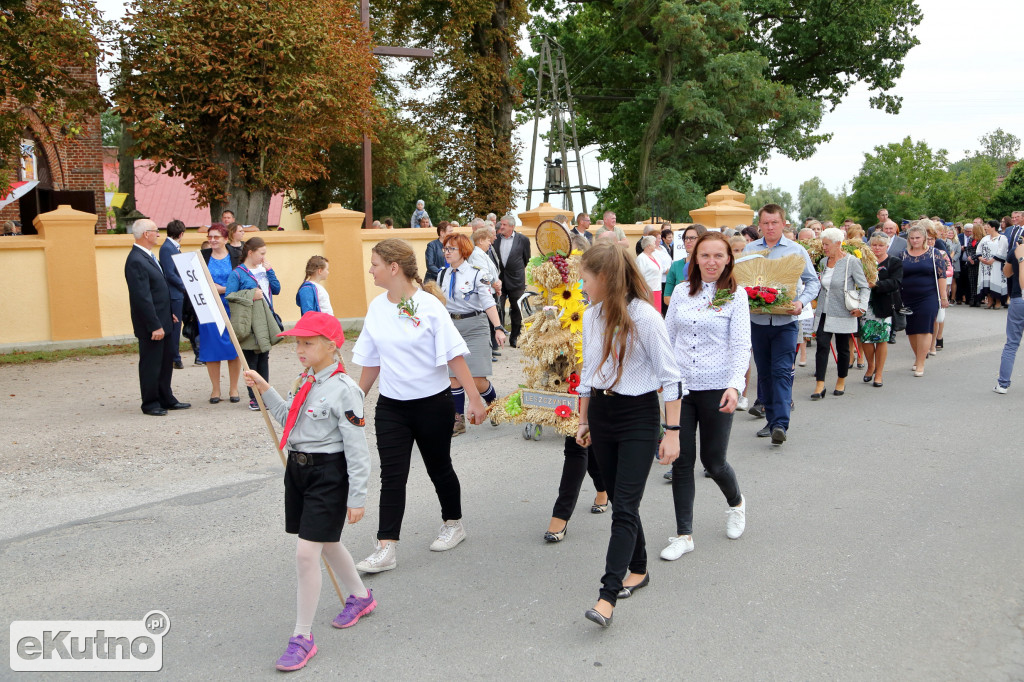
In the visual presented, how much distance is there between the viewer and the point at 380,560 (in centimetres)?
493

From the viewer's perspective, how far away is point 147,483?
691 cm

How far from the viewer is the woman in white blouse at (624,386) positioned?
4.14m

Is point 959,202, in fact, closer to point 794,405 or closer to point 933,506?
point 794,405

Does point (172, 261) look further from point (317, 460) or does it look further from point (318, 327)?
point (317, 460)

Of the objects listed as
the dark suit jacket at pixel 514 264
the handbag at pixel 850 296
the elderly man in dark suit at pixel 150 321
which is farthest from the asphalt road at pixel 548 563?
the dark suit jacket at pixel 514 264

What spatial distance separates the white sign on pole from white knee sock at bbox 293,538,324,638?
47.1 inches

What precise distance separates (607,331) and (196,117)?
1241 cm

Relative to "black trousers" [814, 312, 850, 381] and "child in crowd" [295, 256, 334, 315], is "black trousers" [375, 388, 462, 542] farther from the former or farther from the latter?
"black trousers" [814, 312, 850, 381]

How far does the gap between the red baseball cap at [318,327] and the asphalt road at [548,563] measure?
57.9 inches

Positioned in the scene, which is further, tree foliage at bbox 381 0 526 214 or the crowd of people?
tree foliage at bbox 381 0 526 214

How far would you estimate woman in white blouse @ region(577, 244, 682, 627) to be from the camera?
4.14 metres

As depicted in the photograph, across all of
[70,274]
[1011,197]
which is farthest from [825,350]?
[1011,197]

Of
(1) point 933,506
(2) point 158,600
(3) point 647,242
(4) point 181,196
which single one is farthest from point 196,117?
(4) point 181,196

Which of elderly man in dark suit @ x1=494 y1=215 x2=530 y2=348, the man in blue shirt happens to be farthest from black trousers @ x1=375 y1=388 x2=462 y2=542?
elderly man in dark suit @ x1=494 y1=215 x2=530 y2=348
